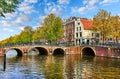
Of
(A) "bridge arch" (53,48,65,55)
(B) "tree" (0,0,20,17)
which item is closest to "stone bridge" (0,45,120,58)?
(A) "bridge arch" (53,48,65,55)

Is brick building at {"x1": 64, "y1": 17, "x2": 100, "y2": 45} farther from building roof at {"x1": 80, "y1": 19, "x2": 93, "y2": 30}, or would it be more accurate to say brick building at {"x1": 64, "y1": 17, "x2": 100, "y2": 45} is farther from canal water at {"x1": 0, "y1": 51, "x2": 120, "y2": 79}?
canal water at {"x1": 0, "y1": 51, "x2": 120, "y2": 79}

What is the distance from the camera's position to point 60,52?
282 ft

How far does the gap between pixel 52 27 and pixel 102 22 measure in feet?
62.6

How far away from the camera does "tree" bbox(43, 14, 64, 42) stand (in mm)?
83312

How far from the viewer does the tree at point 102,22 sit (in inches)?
2825

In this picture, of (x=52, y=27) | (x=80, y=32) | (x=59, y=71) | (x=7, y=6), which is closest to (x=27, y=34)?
(x=80, y=32)

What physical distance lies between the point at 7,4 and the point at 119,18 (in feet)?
199

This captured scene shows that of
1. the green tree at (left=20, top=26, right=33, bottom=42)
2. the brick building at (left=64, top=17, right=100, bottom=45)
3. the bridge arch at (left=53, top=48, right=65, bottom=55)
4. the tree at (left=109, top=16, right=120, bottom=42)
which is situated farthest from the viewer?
the green tree at (left=20, top=26, right=33, bottom=42)

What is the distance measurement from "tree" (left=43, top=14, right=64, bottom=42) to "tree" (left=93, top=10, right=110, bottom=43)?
15.5 meters

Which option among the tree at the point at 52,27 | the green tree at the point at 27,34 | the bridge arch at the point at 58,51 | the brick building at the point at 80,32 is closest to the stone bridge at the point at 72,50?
the bridge arch at the point at 58,51

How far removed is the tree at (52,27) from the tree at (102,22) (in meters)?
15.5

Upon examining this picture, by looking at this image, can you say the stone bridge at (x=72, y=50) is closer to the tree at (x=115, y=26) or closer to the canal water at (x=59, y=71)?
the tree at (x=115, y=26)

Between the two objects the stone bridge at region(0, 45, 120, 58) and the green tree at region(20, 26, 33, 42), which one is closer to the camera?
the stone bridge at region(0, 45, 120, 58)

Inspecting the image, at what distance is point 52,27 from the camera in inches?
3285
